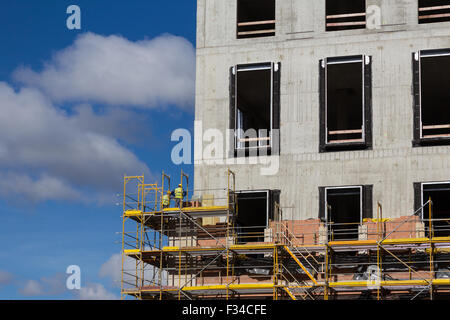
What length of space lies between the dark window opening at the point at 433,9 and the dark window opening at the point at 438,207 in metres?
9.24

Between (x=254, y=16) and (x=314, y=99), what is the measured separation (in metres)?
10.1

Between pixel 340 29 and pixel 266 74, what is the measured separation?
4.79 metres

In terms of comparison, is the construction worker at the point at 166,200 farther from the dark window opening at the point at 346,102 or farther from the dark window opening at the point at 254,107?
the dark window opening at the point at 346,102

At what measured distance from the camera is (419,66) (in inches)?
2002

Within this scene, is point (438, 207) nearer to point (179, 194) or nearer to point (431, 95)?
point (431, 95)

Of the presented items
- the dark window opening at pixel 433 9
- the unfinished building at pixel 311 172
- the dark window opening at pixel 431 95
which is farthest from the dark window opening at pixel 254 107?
the dark window opening at pixel 433 9

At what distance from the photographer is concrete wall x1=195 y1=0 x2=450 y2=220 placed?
49.9 meters

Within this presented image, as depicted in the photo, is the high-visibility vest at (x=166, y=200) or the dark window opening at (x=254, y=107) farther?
the dark window opening at (x=254, y=107)

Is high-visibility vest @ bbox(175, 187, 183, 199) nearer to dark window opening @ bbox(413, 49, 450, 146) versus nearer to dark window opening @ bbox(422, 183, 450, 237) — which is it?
dark window opening @ bbox(413, 49, 450, 146)

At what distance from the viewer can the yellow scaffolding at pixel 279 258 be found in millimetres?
46531

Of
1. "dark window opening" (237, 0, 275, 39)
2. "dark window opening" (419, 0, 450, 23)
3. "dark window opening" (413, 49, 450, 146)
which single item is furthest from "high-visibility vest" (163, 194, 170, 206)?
"dark window opening" (419, 0, 450, 23)

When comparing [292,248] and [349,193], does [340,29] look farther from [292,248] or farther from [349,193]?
[292,248]
